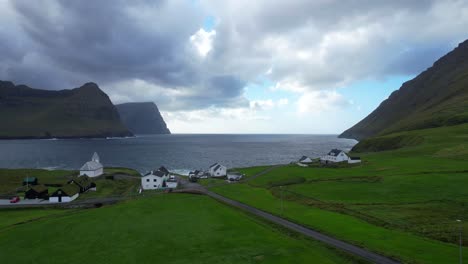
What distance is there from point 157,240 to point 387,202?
136 ft

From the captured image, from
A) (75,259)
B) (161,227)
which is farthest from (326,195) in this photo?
(75,259)

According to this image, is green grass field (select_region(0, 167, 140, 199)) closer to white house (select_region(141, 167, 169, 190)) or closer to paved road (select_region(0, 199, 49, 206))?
white house (select_region(141, 167, 169, 190))

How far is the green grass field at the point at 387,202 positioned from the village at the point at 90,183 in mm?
18054

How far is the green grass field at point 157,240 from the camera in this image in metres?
29.8

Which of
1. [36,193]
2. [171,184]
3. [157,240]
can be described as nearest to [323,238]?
[157,240]

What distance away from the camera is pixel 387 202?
173ft

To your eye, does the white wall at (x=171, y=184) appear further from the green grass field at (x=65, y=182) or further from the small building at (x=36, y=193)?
the small building at (x=36, y=193)

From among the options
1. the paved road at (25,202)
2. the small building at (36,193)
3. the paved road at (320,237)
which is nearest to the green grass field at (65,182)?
the small building at (36,193)

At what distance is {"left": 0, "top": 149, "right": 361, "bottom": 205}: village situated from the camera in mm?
69000

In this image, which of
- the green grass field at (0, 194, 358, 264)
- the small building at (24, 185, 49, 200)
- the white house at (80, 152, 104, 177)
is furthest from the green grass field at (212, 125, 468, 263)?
the white house at (80, 152, 104, 177)

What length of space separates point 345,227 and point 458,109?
19274 cm

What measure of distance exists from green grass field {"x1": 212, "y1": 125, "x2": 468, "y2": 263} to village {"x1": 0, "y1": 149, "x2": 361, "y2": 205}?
59.2 ft

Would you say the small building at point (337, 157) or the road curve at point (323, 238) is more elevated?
the small building at point (337, 157)

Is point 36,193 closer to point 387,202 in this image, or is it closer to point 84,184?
point 84,184
